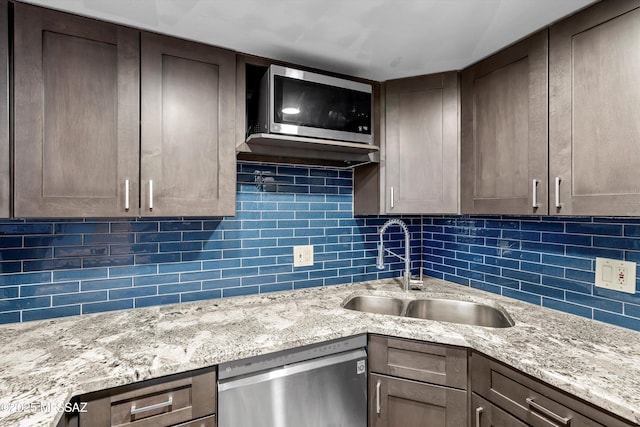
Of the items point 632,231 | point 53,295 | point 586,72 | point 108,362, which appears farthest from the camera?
point 53,295

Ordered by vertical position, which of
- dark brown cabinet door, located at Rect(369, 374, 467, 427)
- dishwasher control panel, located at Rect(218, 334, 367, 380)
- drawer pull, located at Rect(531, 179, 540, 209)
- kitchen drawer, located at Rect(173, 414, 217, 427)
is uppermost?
drawer pull, located at Rect(531, 179, 540, 209)

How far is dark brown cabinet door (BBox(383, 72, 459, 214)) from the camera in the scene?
1.77 m

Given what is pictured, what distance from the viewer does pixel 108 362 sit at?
3.52 ft

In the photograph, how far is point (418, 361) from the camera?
4.50 feet

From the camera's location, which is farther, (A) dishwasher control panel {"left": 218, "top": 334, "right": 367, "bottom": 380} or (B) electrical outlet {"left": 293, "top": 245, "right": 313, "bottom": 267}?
(B) electrical outlet {"left": 293, "top": 245, "right": 313, "bottom": 267}

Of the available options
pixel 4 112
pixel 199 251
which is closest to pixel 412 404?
pixel 199 251

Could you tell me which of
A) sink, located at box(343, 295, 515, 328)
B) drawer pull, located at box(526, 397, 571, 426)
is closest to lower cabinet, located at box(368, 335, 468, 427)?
drawer pull, located at box(526, 397, 571, 426)

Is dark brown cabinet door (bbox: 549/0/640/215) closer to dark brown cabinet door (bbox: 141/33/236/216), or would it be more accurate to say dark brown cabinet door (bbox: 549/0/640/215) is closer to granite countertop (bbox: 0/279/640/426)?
granite countertop (bbox: 0/279/640/426)

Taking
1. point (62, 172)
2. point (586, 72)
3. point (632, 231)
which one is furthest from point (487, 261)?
point (62, 172)

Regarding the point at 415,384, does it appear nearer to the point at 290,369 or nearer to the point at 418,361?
the point at 418,361

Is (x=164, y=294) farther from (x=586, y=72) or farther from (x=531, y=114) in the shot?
(x=586, y=72)

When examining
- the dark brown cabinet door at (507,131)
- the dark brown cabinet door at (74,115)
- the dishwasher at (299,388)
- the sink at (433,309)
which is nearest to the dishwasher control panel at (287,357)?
the dishwasher at (299,388)

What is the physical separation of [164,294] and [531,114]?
1.90 meters

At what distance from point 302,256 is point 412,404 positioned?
0.95 meters
